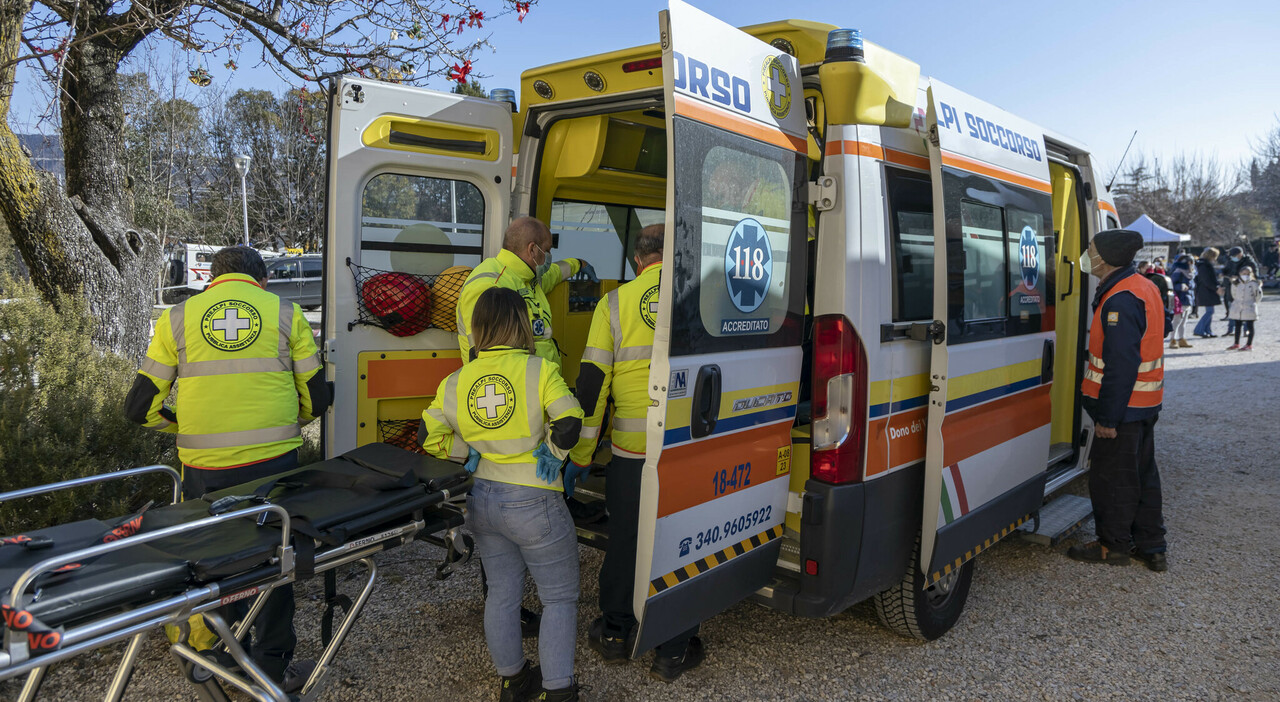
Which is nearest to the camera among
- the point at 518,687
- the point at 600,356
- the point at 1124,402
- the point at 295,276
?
the point at 518,687

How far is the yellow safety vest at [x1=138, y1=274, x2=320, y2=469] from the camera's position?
9.61ft

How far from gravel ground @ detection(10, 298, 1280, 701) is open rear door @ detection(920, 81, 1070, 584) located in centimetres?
46

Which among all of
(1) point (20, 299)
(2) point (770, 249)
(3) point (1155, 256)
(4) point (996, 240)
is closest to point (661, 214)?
(4) point (996, 240)

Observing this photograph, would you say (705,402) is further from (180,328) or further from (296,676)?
(180,328)

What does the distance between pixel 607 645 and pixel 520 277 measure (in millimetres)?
1630

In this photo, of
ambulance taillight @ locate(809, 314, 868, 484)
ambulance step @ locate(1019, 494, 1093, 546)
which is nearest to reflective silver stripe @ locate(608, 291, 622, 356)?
ambulance taillight @ locate(809, 314, 868, 484)

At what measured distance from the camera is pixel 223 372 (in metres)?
2.94

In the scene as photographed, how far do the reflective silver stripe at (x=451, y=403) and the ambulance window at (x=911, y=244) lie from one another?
1652 mm

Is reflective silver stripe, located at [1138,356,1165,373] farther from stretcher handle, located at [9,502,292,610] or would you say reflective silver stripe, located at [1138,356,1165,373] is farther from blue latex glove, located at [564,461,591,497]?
stretcher handle, located at [9,502,292,610]

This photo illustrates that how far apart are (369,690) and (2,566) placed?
1478mm

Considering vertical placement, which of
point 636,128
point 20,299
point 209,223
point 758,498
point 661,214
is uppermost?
point 209,223

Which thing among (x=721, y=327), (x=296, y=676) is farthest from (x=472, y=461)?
(x=296, y=676)

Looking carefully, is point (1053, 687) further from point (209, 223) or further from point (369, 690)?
point (209, 223)

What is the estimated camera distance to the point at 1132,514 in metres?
4.36
